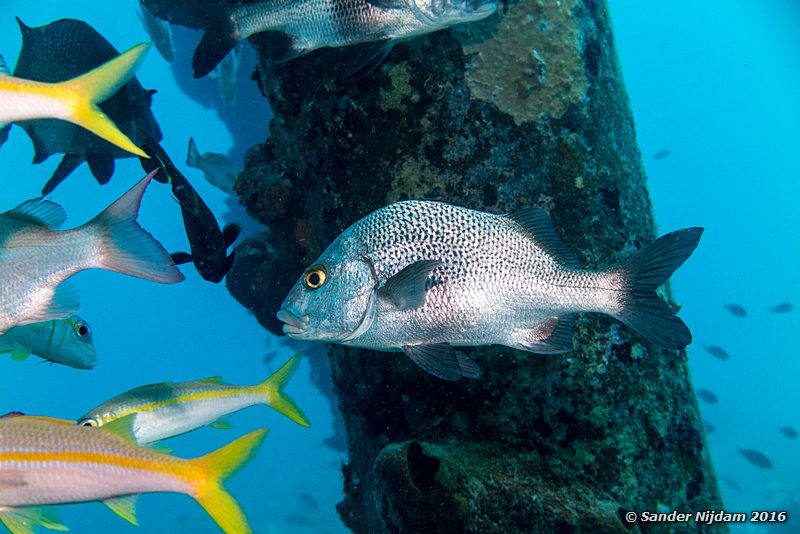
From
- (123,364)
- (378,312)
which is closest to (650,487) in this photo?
(378,312)

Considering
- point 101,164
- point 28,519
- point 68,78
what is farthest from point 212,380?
point 68,78

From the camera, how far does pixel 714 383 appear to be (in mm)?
59031

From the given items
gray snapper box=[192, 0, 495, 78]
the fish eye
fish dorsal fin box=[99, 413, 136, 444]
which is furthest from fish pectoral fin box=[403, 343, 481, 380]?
the fish eye

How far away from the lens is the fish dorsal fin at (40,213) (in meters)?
2.01

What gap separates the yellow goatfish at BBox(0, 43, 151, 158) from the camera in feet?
4.31

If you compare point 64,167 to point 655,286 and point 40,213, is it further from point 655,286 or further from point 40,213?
point 655,286

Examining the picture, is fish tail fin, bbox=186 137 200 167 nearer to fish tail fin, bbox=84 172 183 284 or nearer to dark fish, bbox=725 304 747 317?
fish tail fin, bbox=84 172 183 284

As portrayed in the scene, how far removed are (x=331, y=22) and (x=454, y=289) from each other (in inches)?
65.9

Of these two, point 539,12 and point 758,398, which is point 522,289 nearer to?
point 539,12

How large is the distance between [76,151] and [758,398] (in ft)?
241

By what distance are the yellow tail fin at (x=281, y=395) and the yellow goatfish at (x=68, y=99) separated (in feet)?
6.91

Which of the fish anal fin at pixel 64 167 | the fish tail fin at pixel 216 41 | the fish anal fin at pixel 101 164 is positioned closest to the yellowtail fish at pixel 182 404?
the fish tail fin at pixel 216 41

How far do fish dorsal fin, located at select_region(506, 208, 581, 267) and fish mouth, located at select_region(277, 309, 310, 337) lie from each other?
110cm

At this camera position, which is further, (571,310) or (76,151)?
(76,151)
